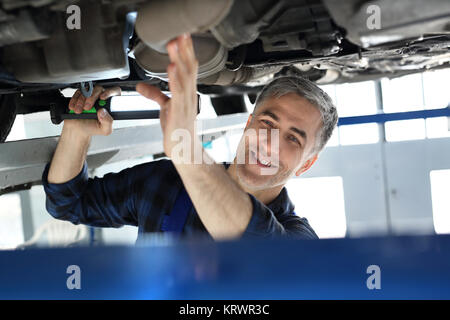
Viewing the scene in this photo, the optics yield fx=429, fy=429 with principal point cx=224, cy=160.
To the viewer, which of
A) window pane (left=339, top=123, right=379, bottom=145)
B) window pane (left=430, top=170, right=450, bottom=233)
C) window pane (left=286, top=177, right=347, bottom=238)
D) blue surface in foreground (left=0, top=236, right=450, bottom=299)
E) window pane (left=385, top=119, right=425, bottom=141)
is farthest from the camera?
window pane (left=339, top=123, right=379, bottom=145)

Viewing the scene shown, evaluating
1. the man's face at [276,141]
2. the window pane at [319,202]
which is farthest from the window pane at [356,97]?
the man's face at [276,141]

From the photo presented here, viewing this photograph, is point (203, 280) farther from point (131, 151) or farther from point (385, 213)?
point (385, 213)

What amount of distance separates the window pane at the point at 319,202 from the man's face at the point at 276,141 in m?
3.82

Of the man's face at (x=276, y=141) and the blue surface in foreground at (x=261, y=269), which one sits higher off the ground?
the man's face at (x=276, y=141)

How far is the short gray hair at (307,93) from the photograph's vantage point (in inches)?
49.2

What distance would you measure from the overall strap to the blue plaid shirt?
14 millimetres

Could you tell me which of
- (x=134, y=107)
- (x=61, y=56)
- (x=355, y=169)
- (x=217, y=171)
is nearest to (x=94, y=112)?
(x=134, y=107)

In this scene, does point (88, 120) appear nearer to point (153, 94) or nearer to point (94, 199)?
point (94, 199)

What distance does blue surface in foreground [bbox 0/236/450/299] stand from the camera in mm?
556

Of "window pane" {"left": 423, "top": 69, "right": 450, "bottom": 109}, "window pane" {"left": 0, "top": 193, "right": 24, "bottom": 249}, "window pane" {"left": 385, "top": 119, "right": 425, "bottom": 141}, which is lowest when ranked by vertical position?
"window pane" {"left": 0, "top": 193, "right": 24, "bottom": 249}

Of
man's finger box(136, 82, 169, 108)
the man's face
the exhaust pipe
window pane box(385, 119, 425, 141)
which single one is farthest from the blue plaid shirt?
window pane box(385, 119, 425, 141)

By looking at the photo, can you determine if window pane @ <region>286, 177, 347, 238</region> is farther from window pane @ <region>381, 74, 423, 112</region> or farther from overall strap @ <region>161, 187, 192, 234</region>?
overall strap @ <region>161, 187, 192, 234</region>

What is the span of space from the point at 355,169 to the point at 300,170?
478cm

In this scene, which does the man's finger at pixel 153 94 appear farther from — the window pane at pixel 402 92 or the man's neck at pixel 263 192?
the window pane at pixel 402 92
